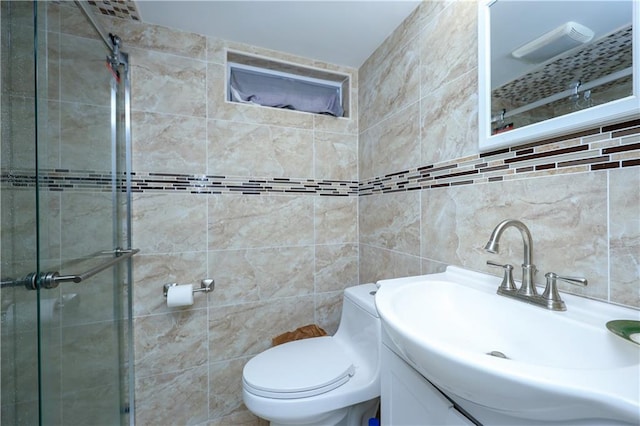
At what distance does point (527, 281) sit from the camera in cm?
74

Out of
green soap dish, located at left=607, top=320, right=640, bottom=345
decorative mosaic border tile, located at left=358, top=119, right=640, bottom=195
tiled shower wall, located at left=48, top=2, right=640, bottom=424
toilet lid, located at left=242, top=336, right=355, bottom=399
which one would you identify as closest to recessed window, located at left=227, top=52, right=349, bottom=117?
tiled shower wall, located at left=48, top=2, right=640, bottom=424

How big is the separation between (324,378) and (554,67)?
1.31m

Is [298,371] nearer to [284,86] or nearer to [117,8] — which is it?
[284,86]

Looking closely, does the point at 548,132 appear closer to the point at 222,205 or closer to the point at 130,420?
the point at 222,205

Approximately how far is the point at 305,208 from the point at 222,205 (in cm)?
50

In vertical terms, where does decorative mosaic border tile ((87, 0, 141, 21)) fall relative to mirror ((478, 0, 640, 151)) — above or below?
above

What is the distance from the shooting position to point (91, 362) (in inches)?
42.4

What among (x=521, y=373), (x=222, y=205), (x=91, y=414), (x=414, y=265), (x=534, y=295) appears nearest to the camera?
(x=521, y=373)

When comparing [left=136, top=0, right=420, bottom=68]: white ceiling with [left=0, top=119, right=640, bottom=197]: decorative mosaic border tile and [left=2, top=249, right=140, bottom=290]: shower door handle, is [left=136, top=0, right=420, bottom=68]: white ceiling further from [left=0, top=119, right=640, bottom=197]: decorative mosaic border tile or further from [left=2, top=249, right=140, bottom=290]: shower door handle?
[left=2, top=249, right=140, bottom=290]: shower door handle

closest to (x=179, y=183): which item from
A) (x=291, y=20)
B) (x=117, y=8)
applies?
(x=117, y=8)

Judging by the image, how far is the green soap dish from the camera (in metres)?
0.49

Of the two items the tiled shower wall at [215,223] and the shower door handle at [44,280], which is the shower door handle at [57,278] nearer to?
the shower door handle at [44,280]

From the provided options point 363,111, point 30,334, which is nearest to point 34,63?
point 30,334

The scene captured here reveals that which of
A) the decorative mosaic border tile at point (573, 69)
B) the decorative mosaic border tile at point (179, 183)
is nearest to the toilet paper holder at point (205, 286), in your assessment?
the decorative mosaic border tile at point (179, 183)
